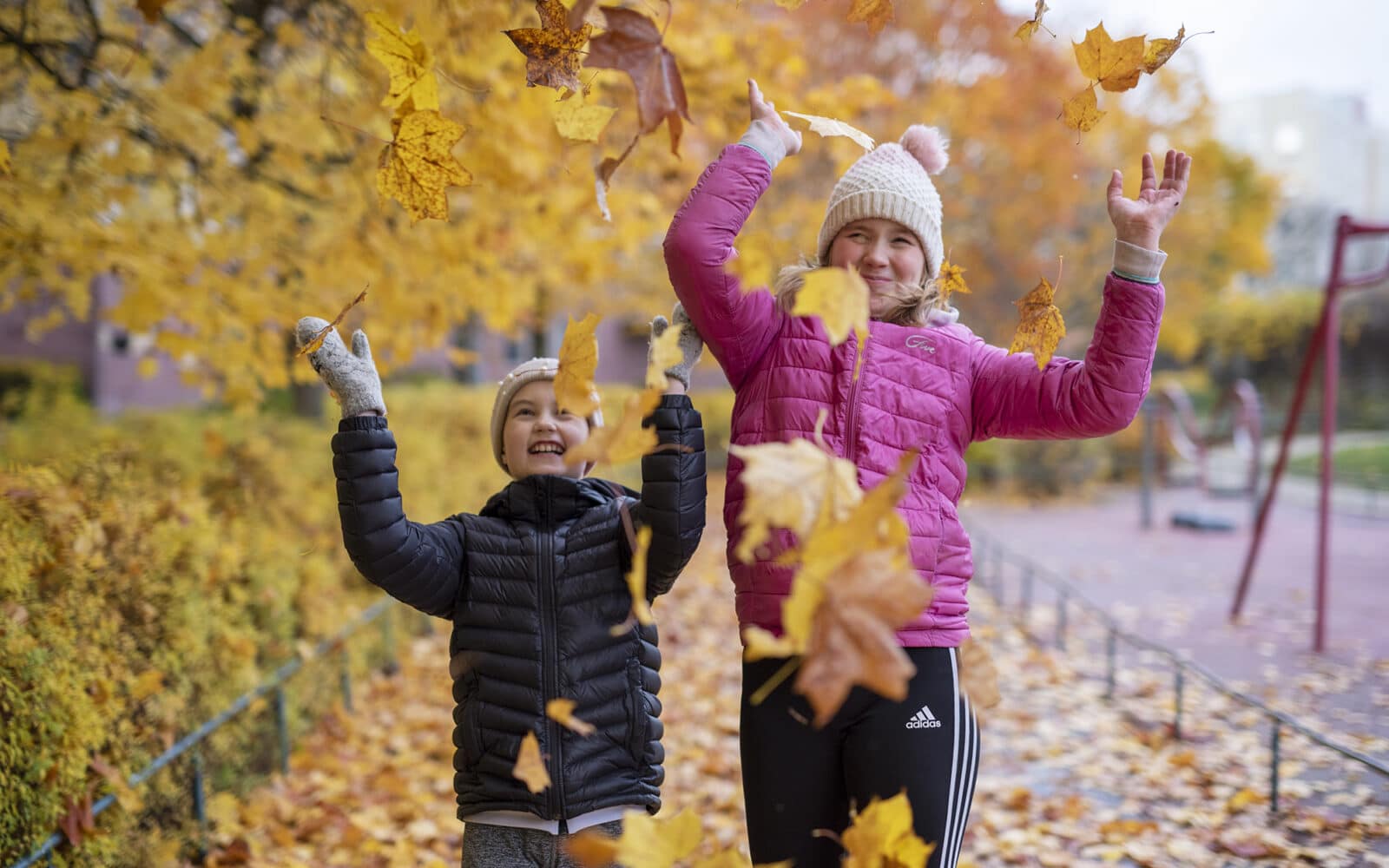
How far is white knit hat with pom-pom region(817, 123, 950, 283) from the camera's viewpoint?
6.31 feet

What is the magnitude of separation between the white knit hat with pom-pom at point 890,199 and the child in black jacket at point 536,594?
17.2 inches

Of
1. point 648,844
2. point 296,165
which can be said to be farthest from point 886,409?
point 296,165

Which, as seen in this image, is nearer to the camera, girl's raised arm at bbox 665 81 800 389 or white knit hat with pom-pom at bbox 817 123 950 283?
girl's raised arm at bbox 665 81 800 389

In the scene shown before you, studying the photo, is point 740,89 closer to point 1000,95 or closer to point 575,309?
point 1000,95

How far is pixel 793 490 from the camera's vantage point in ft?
3.88

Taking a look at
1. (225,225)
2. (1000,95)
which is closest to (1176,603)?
(1000,95)

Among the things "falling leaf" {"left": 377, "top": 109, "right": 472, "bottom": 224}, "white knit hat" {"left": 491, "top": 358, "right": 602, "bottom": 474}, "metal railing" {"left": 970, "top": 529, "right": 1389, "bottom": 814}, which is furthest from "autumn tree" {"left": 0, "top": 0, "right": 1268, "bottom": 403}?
"metal railing" {"left": 970, "top": 529, "right": 1389, "bottom": 814}

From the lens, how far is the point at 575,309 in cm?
1648

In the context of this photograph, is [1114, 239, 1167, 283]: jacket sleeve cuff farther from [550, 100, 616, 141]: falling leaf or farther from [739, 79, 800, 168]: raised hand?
[550, 100, 616, 141]: falling leaf

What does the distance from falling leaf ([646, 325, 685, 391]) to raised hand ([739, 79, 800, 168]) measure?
408 millimetres

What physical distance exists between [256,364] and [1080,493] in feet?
44.7

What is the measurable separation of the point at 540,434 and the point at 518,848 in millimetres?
856

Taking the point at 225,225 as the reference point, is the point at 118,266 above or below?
below

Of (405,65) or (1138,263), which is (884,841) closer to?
(1138,263)
